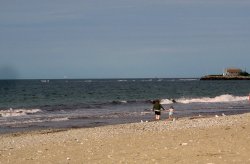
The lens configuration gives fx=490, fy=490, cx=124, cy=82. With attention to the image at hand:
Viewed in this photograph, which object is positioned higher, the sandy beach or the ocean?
the sandy beach

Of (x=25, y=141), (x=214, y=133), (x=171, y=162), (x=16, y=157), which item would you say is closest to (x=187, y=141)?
(x=214, y=133)

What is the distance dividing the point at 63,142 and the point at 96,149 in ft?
10.3

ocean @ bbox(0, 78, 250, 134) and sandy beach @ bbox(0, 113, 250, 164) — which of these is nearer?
sandy beach @ bbox(0, 113, 250, 164)

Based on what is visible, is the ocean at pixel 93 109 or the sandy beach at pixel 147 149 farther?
the ocean at pixel 93 109

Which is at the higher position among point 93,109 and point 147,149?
point 147,149

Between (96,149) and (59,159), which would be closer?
(59,159)

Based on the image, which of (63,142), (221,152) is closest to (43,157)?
(63,142)

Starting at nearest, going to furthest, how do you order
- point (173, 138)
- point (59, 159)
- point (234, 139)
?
1. point (59, 159)
2. point (234, 139)
3. point (173, 138)

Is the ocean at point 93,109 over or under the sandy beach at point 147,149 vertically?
under

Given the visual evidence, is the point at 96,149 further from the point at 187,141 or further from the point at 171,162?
the point at 171,162

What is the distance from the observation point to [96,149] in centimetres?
1555

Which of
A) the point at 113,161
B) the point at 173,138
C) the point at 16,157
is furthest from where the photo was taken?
the point at 173,138

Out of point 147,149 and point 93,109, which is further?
point 93,109

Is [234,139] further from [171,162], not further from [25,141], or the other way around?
[25,141]
